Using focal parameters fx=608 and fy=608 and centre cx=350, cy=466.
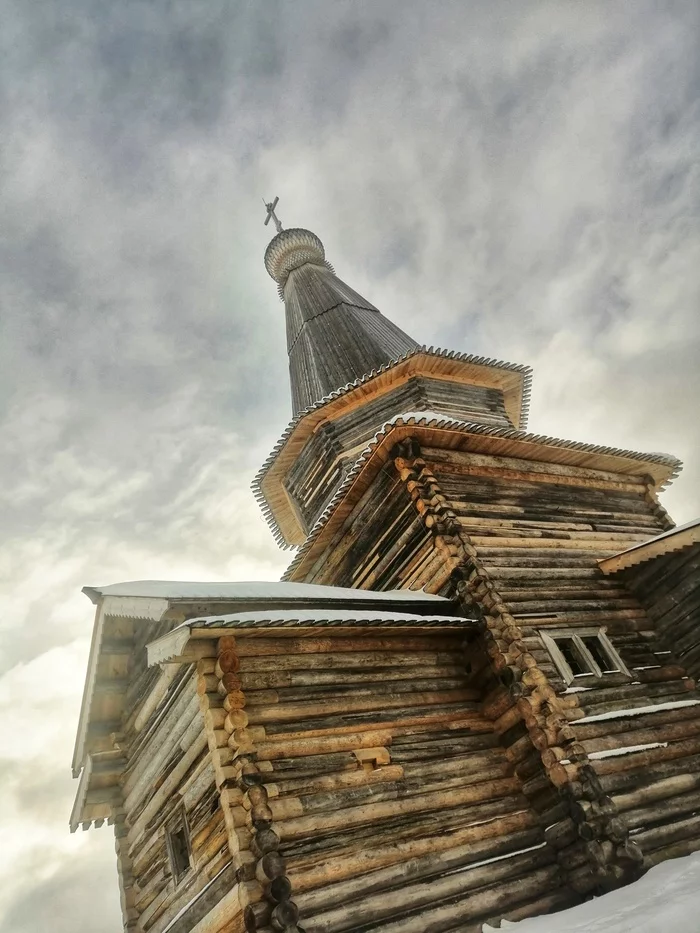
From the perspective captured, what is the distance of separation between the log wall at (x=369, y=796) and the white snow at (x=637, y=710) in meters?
1.47

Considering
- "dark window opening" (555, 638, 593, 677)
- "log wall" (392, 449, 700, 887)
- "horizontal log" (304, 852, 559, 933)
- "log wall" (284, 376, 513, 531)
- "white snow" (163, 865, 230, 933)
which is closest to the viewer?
"horizontal log" (304, 852, 559, 933)

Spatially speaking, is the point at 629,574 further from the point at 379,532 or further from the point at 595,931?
the point at 595,931

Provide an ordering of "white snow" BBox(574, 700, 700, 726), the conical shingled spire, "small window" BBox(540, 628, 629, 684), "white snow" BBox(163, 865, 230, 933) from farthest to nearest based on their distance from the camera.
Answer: the conical shingled spire
"small window" BBox(540, 628, 629, 684)
"white snow" BBox(574, 700, 700, 726)
"white snow" BBox(163, 865, 230, 933)

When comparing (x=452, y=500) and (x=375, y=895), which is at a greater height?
(x=452, y=500)

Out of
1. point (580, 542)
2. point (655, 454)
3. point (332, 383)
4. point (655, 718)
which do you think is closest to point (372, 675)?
point (655, 718)

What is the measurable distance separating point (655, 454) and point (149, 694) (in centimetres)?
1191

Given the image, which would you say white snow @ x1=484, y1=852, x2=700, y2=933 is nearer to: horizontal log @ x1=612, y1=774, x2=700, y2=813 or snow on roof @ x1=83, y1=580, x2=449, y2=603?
horizontal log @ x1=612, y1=774, x2=700, y2=813

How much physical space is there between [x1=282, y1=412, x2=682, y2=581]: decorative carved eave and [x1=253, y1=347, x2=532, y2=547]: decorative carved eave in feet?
11.3

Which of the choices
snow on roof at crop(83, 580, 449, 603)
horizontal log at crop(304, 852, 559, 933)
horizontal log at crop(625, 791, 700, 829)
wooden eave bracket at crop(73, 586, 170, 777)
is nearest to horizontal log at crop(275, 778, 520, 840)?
horizontal log at crop(304, 852, 559, 933)

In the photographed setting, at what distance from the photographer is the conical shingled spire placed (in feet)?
59.1

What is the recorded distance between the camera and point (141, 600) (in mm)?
7625

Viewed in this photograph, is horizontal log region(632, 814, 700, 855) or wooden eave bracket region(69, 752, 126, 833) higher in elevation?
→ wooden eave bracket region(69, 752, 126, 833)

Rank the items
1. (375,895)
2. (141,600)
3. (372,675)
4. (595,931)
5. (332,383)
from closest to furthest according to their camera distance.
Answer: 1. (595,931)
2. (375,895)
3. (141,600)
4. (372,675)
5. (332,383)

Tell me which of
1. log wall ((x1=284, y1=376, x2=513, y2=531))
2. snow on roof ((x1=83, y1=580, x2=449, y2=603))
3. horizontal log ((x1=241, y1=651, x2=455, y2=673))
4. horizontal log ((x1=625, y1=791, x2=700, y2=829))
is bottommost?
horizontal log ((x1=625, y1=791, x2=700, y2=829))
